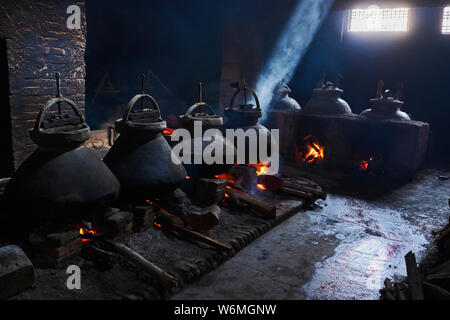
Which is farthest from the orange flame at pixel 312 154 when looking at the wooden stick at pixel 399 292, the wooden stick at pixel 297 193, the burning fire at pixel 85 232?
the burning fire at pixel 85 232

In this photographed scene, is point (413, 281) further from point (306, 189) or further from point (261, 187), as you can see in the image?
point (261, 187)

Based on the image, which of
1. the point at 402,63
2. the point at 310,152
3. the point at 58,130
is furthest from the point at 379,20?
the point at 58,130

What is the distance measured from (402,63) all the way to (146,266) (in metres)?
11.1

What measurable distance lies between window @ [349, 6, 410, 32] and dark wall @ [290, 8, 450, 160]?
205 mm

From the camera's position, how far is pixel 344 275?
4.06 meters

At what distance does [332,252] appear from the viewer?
458cm

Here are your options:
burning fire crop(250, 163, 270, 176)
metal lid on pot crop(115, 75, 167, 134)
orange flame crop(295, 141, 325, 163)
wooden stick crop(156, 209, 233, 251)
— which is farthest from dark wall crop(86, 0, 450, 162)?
wooden stick crop(156, 209, 233, 251)

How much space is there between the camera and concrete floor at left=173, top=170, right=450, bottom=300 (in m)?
3.72

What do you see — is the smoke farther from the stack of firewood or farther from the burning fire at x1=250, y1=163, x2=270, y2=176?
the stack of firewood

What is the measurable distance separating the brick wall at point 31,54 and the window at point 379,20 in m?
9.69

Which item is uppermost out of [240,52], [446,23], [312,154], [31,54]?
[446,23]

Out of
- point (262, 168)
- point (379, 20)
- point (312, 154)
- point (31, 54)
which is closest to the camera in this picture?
point (31, 54)

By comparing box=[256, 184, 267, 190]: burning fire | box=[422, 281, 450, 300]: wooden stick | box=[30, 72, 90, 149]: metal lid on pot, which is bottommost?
box=[422, 281, 450, 300]: wooden stick

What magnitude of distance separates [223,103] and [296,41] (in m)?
3.68
